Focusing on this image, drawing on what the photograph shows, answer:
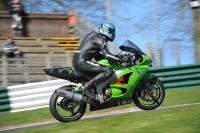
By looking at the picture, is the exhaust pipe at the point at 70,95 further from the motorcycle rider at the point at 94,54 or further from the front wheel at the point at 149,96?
the front wheel at the point at 149,96

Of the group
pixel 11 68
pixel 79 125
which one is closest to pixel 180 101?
pixel 79 125

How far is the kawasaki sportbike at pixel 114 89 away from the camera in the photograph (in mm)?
8633

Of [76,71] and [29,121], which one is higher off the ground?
[76,71]

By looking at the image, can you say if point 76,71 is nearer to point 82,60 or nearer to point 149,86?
point 82,60

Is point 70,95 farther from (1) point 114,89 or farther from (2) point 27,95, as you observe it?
(2) point 27,95

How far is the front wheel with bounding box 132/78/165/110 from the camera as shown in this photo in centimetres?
905

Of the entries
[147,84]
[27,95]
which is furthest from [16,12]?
[147,84]

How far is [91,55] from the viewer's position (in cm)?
894

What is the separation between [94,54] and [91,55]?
0.07 m

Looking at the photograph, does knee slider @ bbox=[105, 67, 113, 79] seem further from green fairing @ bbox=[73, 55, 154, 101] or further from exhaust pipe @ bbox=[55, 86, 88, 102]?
exhaust pipe @ bbox=[55, 86, 88, 102]

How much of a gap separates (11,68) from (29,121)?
14.5 feet

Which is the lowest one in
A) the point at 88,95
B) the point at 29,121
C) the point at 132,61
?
the point at 29,121

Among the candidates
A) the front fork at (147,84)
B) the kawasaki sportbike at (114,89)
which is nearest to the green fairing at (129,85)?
the kawasaki sportbike at (114,89)

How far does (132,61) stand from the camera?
8.98 metres
